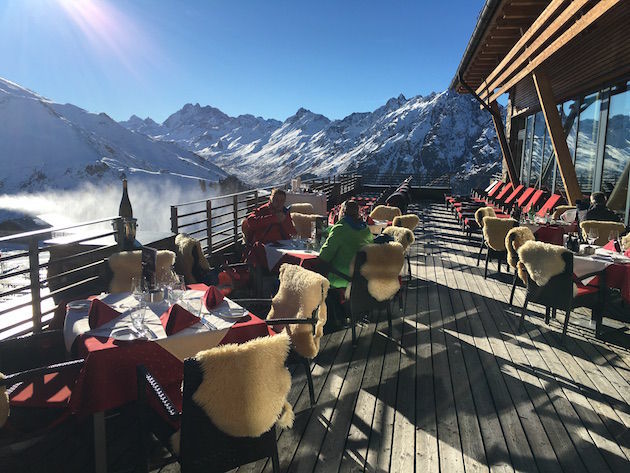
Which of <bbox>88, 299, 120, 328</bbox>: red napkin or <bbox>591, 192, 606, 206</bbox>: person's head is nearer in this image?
<bbox>88, 299, 120, 328</bbox>: red napkin

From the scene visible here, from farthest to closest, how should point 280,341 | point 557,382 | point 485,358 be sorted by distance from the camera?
point 485,358 < point 557,382 < point 280,341

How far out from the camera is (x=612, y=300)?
15.6 feet

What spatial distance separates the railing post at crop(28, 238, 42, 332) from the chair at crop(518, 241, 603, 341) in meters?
3.99

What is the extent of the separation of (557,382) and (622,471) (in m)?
1.00

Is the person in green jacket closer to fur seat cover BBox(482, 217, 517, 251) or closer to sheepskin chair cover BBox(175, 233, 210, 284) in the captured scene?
sheepskin chair cover BBox(175, 233, 210, 284)

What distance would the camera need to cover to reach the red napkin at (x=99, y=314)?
240 cm

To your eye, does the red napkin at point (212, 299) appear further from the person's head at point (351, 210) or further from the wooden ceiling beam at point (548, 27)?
the wooden ceiling beam at point (548, 27)

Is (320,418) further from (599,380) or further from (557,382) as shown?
(599,380)

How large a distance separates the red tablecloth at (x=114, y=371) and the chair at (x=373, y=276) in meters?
1.65

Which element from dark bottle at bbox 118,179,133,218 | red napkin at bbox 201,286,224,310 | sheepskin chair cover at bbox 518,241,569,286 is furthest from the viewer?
dark bottle at bbox 118,179,133,218

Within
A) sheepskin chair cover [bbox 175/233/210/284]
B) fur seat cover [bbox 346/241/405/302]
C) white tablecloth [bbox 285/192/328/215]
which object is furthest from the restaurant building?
sheepskin chair cover [bbox 175/233/210/284]

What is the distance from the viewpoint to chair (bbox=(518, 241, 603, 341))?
383 cm

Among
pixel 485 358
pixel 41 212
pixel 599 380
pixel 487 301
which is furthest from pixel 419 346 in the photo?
pixel 41 212

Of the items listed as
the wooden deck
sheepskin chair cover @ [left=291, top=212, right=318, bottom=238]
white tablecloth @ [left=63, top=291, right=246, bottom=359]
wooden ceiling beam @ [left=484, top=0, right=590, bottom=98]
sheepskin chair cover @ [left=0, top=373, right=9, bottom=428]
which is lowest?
the wooden deck
